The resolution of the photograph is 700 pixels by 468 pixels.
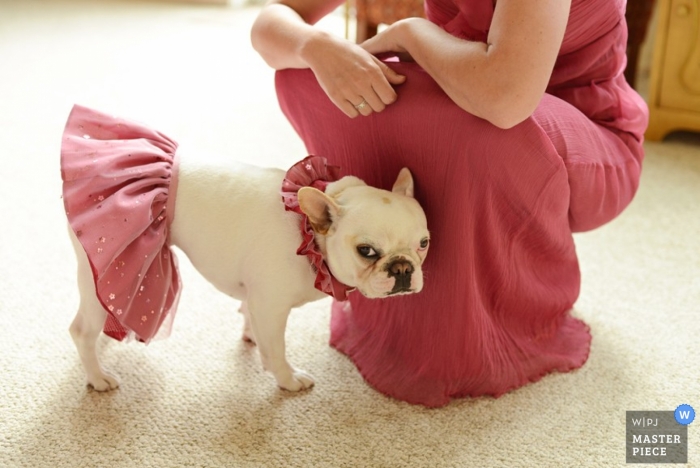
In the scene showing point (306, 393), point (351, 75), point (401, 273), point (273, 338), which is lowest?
point (306, 393)

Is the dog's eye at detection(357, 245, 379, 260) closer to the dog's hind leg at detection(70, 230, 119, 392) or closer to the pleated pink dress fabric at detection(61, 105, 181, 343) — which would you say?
the pleated pink dress fabric at detection(61, 105, 181, 343)

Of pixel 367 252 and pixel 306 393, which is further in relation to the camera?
pixel 306 393

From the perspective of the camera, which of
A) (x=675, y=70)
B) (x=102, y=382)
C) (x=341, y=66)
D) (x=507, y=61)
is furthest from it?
(x=675, y=70)

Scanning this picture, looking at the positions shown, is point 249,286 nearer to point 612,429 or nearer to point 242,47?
point 612,429

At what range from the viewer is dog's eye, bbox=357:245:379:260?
0.94 meters

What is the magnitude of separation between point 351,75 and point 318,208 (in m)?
0.18

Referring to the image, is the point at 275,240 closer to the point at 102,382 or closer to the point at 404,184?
the point at 404,184

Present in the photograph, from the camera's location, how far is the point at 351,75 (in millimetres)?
983

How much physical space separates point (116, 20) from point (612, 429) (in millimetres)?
2612

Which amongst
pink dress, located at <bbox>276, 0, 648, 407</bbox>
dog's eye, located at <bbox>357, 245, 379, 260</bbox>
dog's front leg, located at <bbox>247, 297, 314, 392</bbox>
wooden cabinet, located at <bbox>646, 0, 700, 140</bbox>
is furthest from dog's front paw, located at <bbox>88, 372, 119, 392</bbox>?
wooden cabinet, located at <bbox>646, 0, 700, 140</bbox>

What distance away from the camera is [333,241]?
3.17 ft

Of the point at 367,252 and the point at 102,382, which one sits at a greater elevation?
the point at 367,252

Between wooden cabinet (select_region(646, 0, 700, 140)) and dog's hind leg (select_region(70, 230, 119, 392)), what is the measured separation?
1552 mm

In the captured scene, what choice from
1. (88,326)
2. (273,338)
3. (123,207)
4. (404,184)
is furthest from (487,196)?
(88,326)
